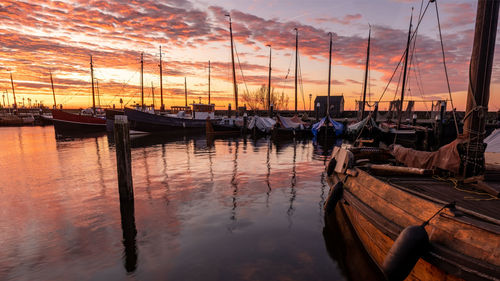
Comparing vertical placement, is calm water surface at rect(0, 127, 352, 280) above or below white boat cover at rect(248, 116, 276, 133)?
below

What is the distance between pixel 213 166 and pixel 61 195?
25.8ft

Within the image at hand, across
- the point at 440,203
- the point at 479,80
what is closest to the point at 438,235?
the point at 440,203

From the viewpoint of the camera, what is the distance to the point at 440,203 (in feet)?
12.7

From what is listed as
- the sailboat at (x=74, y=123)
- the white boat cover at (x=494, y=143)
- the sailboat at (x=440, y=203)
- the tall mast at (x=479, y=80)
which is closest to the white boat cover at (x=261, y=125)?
the white boat cover at (x=494, y=143)

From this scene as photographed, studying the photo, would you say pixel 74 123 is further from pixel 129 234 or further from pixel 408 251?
pixel 408 251

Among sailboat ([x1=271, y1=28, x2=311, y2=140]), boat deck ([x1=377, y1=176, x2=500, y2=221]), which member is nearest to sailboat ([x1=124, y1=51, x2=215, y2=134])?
sailboat ([x1=271, y1=28, x2=311, y2=140])

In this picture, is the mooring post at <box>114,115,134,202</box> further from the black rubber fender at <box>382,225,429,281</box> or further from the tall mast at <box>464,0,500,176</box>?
the tall mast at <box>464,0,500,176</box>

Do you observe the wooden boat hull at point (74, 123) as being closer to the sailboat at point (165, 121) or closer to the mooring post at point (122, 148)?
the sailboat at point (165, 121)

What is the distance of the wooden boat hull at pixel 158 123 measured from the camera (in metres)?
38.0

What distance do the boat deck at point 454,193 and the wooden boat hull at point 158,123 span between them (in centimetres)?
3856

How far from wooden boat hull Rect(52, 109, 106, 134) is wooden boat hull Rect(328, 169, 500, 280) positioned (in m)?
49.3

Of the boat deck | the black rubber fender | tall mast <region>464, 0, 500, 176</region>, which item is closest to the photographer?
the black rubber fender

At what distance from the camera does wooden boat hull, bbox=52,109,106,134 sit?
4169cm

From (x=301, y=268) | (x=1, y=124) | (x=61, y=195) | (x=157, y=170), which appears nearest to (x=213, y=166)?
(x=157, y=170)
